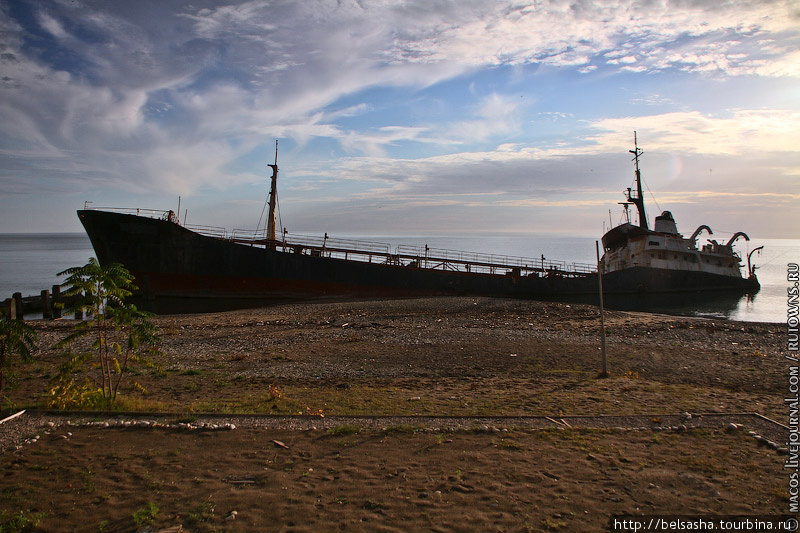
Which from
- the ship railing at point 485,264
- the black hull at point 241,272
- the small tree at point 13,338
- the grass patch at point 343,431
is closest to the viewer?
the grass patch at point 343,431

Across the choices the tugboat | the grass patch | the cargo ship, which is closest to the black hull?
Result: the cargo ship

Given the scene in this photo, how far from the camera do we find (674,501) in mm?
4812

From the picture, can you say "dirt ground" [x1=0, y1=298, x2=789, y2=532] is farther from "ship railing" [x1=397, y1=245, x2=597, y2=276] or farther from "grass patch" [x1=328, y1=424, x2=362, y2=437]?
Result: "ship railing" [x1=397, y1=245, x2=597, y2=276]

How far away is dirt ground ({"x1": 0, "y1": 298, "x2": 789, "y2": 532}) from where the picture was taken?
15.0ft

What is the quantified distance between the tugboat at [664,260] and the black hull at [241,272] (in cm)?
1006

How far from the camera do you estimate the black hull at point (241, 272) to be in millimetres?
29641

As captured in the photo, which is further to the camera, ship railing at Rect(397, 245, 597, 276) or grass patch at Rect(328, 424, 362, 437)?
ship railing at Rect(397, 245, 597, 276)

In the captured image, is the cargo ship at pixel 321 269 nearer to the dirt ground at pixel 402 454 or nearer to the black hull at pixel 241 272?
the black hull at pixel 241 272

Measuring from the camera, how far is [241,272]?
103 feet

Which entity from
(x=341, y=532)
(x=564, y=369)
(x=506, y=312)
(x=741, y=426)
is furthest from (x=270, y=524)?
(x=506, y=312)

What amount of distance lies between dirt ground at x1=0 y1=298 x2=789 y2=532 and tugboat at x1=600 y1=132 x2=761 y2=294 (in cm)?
2833

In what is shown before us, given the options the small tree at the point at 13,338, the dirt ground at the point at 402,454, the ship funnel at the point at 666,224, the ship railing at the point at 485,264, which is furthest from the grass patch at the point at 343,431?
the ship funnel at the point at 666,224

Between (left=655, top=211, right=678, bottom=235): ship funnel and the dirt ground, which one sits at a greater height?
Answer: (left=655, top=211, right=678, bottom=235): ship funnel

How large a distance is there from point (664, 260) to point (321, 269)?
3065cm
